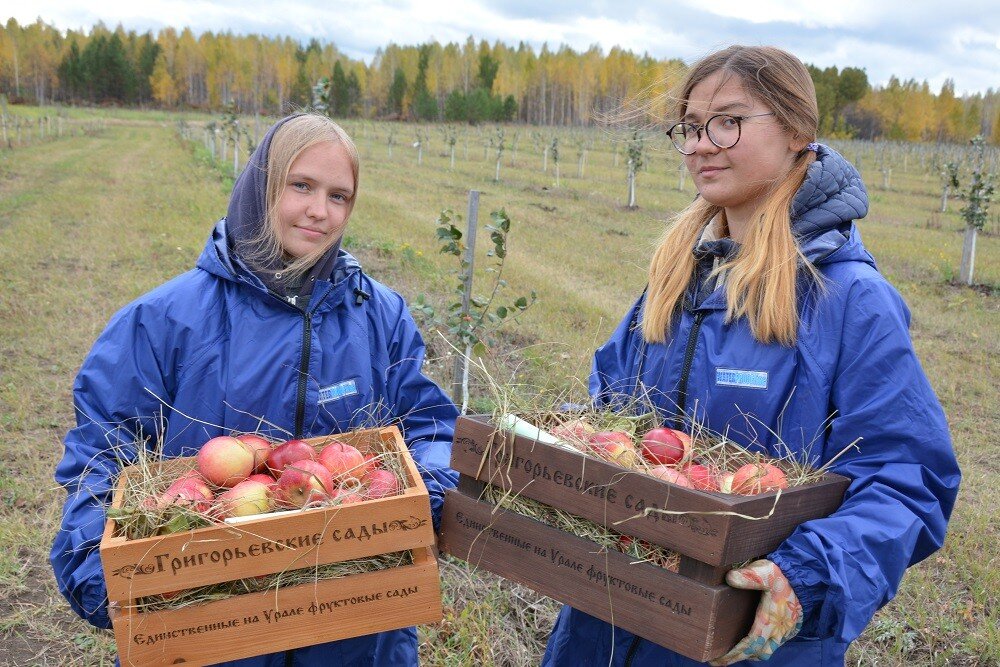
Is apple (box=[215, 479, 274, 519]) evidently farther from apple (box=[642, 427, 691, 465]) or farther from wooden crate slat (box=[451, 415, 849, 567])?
apple (box=[642, 427, 691, 465])

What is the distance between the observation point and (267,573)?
1721 millimetres

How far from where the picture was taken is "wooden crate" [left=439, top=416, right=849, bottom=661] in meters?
1.59

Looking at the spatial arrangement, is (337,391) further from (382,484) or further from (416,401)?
(382,484)

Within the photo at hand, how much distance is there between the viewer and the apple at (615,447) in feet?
6.00

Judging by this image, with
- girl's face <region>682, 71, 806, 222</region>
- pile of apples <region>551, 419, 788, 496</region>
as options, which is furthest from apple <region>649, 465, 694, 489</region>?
girl's face <region>682, 71, 806, 222</region>

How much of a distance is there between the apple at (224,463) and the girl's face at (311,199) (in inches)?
26.5

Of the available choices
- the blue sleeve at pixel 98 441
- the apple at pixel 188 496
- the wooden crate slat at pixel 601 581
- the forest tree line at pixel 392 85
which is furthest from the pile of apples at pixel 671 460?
the forest tree line at pixel 392 85

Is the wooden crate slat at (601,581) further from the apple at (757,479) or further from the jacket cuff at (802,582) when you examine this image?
the apple at (757,479)

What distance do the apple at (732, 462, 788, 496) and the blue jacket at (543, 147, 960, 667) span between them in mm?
121

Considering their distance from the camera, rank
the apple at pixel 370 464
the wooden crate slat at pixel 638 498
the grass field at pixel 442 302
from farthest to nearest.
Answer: the grass field at pixel 442 302, the apple at pixel 370 464, the wooden crate slat at pixel 638 498

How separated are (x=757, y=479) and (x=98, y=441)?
1.72 m

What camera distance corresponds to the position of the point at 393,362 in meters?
2.49

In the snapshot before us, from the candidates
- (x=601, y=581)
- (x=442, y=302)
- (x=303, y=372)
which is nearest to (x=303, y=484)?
(x=303, y=372)

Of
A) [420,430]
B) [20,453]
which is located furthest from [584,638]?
[20,453]
